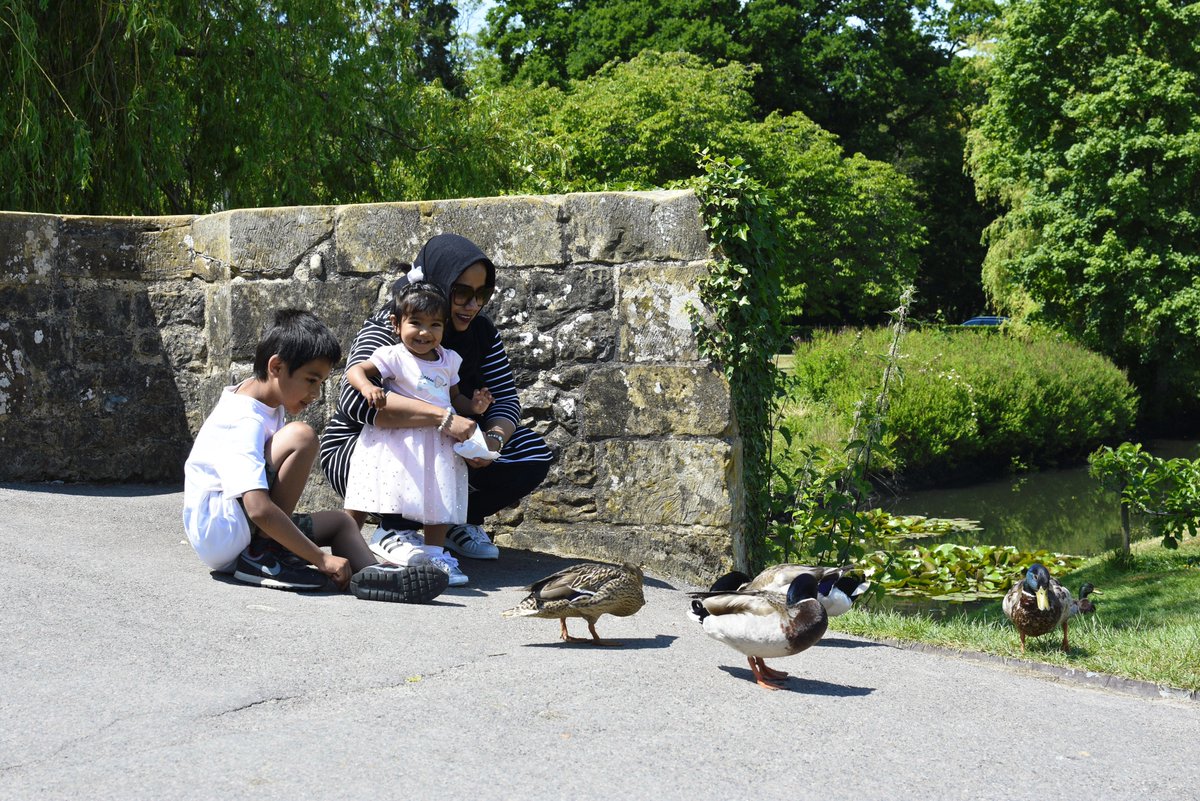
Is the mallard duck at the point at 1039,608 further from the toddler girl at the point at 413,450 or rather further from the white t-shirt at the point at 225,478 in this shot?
the white t-shirt at the point at 225,478

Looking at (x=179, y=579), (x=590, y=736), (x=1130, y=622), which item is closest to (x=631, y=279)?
(x=179, y=579)

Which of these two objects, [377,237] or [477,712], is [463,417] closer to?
[377,237]

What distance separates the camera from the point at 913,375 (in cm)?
2069

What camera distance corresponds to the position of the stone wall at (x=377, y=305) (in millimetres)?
6184

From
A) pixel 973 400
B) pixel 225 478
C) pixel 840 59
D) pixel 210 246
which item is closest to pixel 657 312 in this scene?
pixel 225 478

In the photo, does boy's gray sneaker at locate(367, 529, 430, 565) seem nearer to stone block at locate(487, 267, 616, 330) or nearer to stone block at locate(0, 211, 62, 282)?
stone block at locate(487, 267, 616, 330)

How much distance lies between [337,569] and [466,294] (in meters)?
1.48

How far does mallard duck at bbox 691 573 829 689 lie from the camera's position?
419 centimetres

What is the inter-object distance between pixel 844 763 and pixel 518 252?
11.9ft

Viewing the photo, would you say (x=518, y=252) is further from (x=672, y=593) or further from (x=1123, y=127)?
(x=1123, y=127)

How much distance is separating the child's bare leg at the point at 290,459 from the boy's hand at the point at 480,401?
84 cm

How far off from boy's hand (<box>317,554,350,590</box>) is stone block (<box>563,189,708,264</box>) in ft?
6.89

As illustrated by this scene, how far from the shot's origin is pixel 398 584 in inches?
199

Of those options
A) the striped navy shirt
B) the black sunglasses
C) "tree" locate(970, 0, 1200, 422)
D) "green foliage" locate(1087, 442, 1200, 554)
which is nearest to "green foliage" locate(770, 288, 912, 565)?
the striped navy shirt
